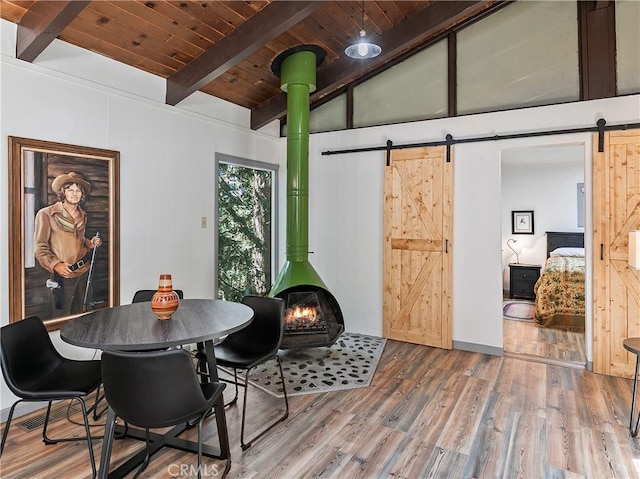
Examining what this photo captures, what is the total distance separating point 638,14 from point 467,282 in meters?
2.86

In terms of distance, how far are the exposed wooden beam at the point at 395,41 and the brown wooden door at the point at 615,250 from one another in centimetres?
177

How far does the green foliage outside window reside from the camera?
15.1 ft

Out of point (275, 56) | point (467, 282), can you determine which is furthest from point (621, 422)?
point (275, 56)

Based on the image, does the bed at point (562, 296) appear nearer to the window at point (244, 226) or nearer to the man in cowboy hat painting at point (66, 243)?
the window at point (244, 226)

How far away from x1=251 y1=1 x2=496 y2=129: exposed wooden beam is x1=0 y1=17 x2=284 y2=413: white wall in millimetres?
394

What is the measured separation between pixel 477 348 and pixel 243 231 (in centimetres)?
302

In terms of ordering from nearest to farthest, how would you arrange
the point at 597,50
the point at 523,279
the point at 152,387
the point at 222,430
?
the point at 152,387 → the point at 222,430 → the point at 597,50 → the point at 523,279

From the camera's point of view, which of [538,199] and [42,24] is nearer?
[42,24]

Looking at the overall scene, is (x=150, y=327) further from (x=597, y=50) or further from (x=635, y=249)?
(x=597, y=50)

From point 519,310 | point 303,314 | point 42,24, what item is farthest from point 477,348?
point 42,24

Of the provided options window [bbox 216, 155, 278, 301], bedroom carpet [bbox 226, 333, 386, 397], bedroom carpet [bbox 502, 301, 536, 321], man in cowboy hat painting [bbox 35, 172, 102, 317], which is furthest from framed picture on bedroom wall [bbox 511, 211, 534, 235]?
man in cowboy hat painting [bbox 35, 172, 102, 317]

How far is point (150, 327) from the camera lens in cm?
214

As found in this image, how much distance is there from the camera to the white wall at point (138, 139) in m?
2.77

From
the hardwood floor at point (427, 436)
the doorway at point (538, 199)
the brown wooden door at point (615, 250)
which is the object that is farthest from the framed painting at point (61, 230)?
the doorway at point (538, 199)
